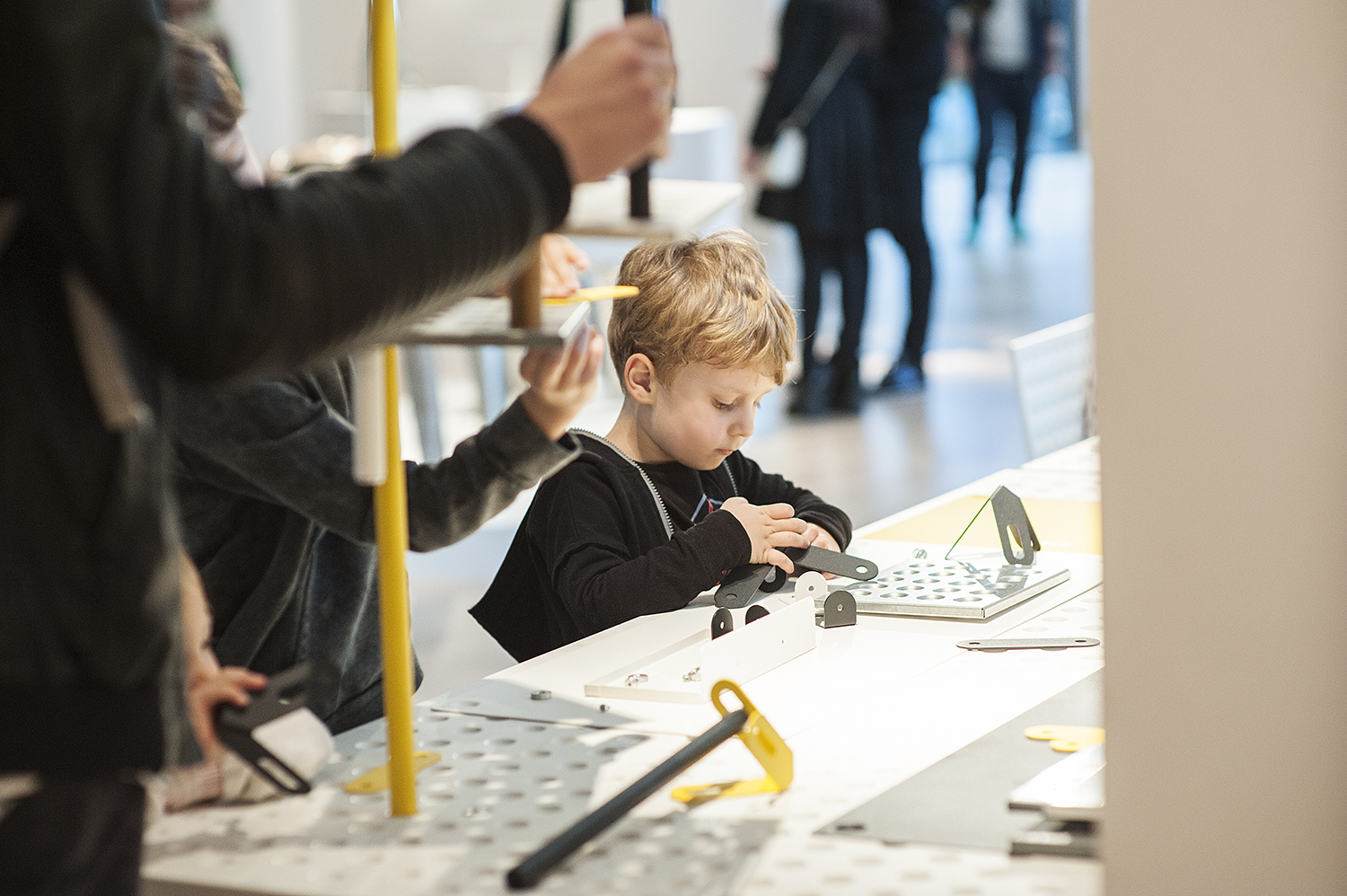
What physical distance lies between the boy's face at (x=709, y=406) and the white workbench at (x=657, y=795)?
34 centimetres

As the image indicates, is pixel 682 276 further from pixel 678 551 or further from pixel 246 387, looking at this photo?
pixel 246 387

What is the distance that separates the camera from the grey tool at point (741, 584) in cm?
145

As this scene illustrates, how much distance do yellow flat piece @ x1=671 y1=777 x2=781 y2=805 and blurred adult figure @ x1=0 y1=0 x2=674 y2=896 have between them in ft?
1.28

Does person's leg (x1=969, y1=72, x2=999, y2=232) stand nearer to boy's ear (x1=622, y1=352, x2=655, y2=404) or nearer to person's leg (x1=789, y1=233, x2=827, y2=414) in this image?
person's leg (x1=789, y1=233, x2=827, y2=414)

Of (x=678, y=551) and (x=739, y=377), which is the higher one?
(x=739, y=377)

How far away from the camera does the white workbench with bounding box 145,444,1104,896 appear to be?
0.80 m

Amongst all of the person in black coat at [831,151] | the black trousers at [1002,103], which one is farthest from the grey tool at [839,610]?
the black trousers at [1002,103]

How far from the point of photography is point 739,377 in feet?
5.37

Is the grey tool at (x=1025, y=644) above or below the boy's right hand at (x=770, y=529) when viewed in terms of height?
below

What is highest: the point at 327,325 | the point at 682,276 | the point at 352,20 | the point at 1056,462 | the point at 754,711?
the point at 352,20

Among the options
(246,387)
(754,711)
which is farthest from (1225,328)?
(246,387)

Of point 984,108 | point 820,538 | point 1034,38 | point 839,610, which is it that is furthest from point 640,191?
point 1034,38

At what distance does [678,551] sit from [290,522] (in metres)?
0.43

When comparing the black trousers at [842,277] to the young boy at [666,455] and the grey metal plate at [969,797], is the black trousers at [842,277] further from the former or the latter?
the grey metal plate at [969,797]
